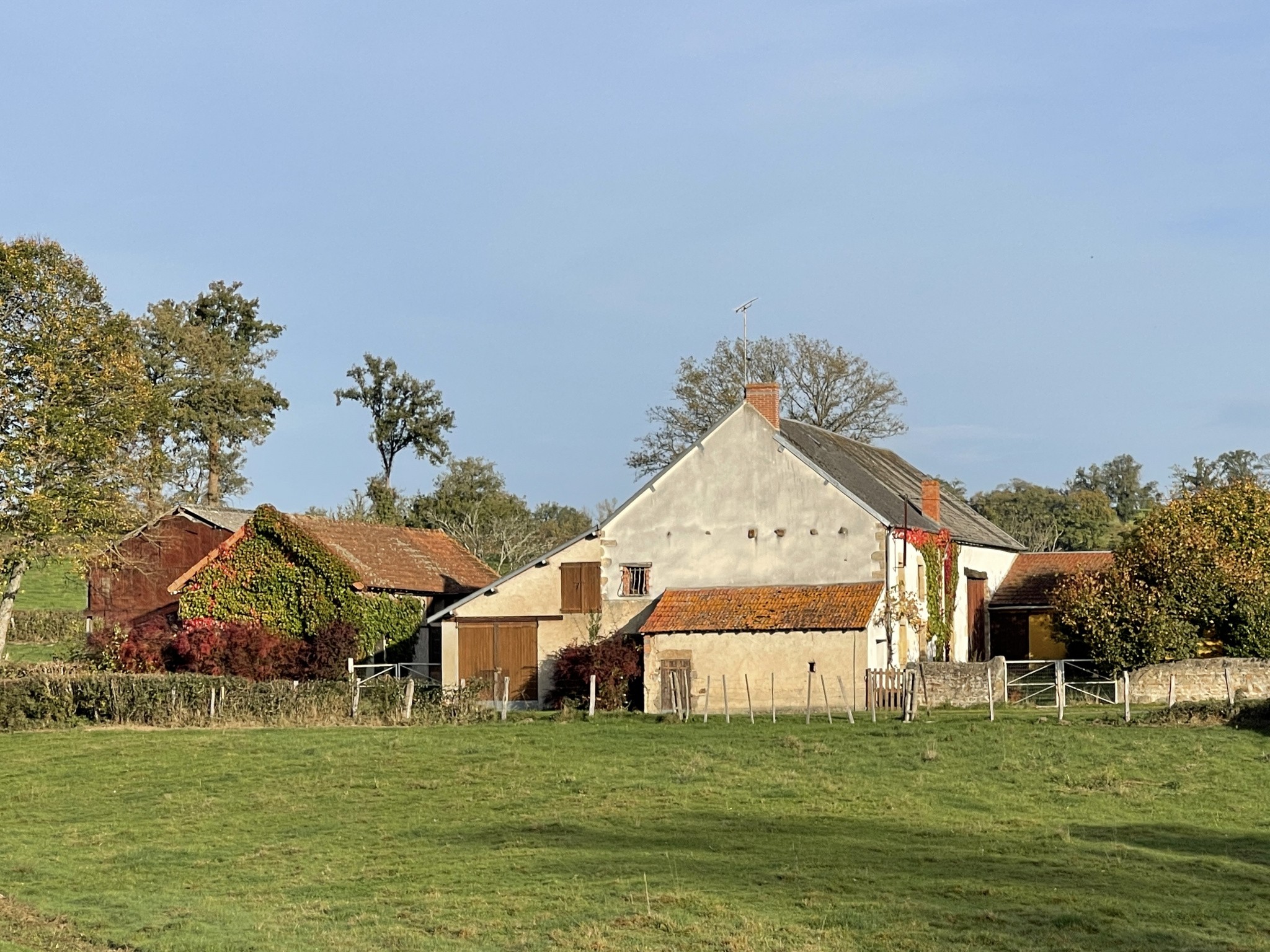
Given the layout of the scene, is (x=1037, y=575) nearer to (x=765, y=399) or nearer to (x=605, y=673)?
(x=765, y=399)

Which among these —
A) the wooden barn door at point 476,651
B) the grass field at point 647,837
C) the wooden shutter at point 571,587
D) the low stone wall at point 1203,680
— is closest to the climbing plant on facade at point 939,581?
the low stone wall at point 1203,680

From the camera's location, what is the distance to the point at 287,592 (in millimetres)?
45344

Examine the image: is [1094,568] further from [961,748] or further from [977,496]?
[977,496]

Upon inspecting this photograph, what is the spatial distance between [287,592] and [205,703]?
8382 mm

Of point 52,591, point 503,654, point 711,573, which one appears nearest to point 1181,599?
point 711,573

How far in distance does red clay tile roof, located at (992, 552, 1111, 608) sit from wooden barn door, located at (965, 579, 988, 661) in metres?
0.74

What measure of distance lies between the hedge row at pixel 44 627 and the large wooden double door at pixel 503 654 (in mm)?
21055

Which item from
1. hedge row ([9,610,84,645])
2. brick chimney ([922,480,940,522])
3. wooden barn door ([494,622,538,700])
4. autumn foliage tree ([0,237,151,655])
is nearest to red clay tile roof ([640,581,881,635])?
wooden barn door ([494,622,538,700])

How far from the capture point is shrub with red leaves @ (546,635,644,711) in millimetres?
39750

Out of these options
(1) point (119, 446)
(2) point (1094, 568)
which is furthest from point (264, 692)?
(2) point (1094, 568)

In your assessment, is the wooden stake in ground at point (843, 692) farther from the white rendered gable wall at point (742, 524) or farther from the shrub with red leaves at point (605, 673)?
the shrub with red leaves at point (605, 673)

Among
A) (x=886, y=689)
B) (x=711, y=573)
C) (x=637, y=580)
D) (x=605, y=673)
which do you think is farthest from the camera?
(x=637, y=580)

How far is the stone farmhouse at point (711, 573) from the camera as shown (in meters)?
39.6

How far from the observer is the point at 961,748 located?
30281 mm
